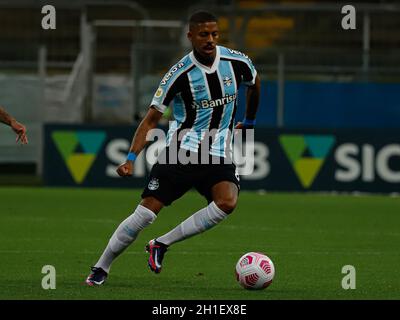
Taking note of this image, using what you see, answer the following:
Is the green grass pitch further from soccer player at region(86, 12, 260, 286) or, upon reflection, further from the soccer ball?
soccer player at region(86, 12, 260, 286)

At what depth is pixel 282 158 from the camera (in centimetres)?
2095

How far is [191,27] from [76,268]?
2581 millimetres

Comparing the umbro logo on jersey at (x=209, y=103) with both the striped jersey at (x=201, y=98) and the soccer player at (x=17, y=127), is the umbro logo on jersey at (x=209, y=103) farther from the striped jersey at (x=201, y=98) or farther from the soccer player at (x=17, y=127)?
the soccer player at (x=17, y=127)

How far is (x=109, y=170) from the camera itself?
21.3 metres

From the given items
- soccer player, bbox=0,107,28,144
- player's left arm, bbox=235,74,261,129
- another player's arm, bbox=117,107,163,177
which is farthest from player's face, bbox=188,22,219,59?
soccer player, bbox=0,107,28,144

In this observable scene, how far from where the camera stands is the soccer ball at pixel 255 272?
31.5ft

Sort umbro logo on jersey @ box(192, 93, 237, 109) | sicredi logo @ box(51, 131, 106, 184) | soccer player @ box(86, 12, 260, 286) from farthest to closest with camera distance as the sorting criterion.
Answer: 1. sicredi logo @ box(51, 131, 106, 184)
2. umbro logo on jersey @ box(192, 93, 237, 109)
3. soccer player @ box(86, 12, 260, 286)

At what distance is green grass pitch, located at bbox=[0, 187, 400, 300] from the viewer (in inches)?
377

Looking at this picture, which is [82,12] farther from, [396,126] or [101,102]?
[396,126]

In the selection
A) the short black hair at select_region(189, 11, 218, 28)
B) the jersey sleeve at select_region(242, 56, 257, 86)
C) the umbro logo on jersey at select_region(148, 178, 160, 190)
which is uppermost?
the short black hair at select_region(189, 11, 218, 28)

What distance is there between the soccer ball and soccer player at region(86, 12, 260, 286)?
0.44m

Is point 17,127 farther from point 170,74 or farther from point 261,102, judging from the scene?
point 261,102

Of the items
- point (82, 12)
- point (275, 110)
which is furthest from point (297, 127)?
point (82, 12)

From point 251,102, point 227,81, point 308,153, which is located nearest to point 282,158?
point 308,153
